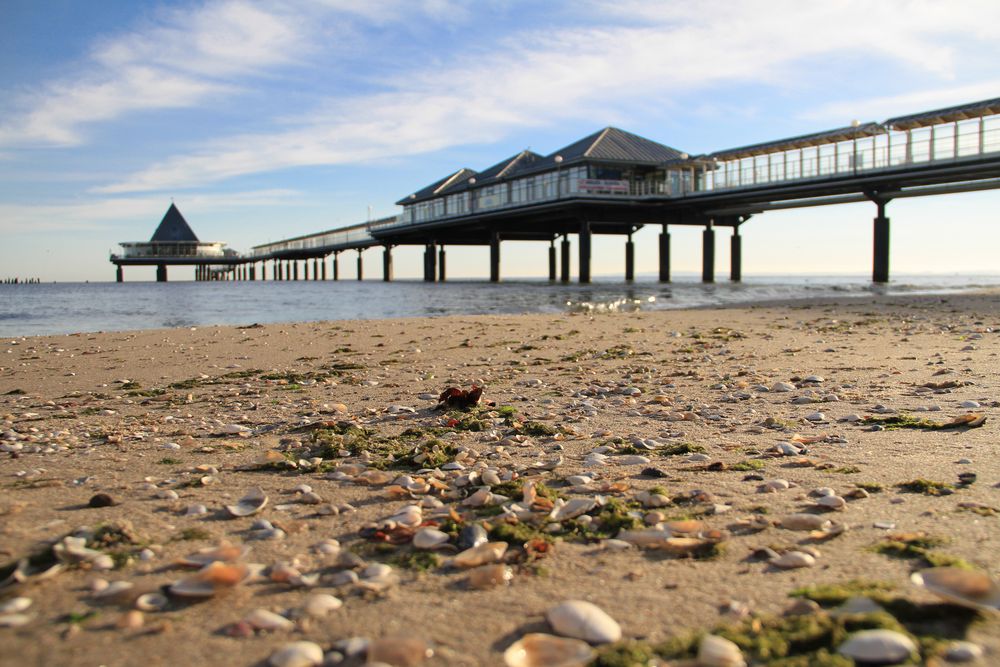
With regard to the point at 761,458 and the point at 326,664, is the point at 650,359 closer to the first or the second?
the point at 761,458

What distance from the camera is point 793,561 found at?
99.3 inches

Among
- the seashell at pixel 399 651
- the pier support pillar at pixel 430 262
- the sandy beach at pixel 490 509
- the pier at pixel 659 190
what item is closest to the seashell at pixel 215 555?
the sandy beach at pixel 490 509

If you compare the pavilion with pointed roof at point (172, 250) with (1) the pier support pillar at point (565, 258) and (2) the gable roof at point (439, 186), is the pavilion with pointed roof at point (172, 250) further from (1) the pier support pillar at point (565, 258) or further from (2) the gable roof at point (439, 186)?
(1) the pier support pillar at point (565, 258)

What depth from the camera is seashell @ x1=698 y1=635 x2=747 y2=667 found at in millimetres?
1848

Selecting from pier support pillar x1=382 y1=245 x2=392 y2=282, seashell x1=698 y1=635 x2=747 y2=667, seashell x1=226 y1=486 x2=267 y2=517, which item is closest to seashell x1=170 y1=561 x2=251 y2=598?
seashell x1=226 y1=486 x2=267 y2=517

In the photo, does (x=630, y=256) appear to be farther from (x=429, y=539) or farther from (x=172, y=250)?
(x=172, y=250)

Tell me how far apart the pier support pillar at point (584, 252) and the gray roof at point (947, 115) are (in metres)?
16.2

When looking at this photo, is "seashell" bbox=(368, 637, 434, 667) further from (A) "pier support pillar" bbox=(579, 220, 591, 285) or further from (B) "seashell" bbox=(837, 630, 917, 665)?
(A) "pier support pillar" bbox=(579, 220, 591, 285)

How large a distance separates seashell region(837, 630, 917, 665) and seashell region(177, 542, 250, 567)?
1.86 metres

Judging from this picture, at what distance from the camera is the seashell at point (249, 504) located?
313cm

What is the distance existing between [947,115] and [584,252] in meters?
19.4

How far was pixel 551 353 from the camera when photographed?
9.18 m

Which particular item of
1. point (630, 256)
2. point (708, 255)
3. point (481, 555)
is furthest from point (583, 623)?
point (630, 256)

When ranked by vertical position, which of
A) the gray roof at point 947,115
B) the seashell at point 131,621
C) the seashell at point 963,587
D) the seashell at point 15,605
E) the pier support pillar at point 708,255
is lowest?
the seashell at point 131,621
